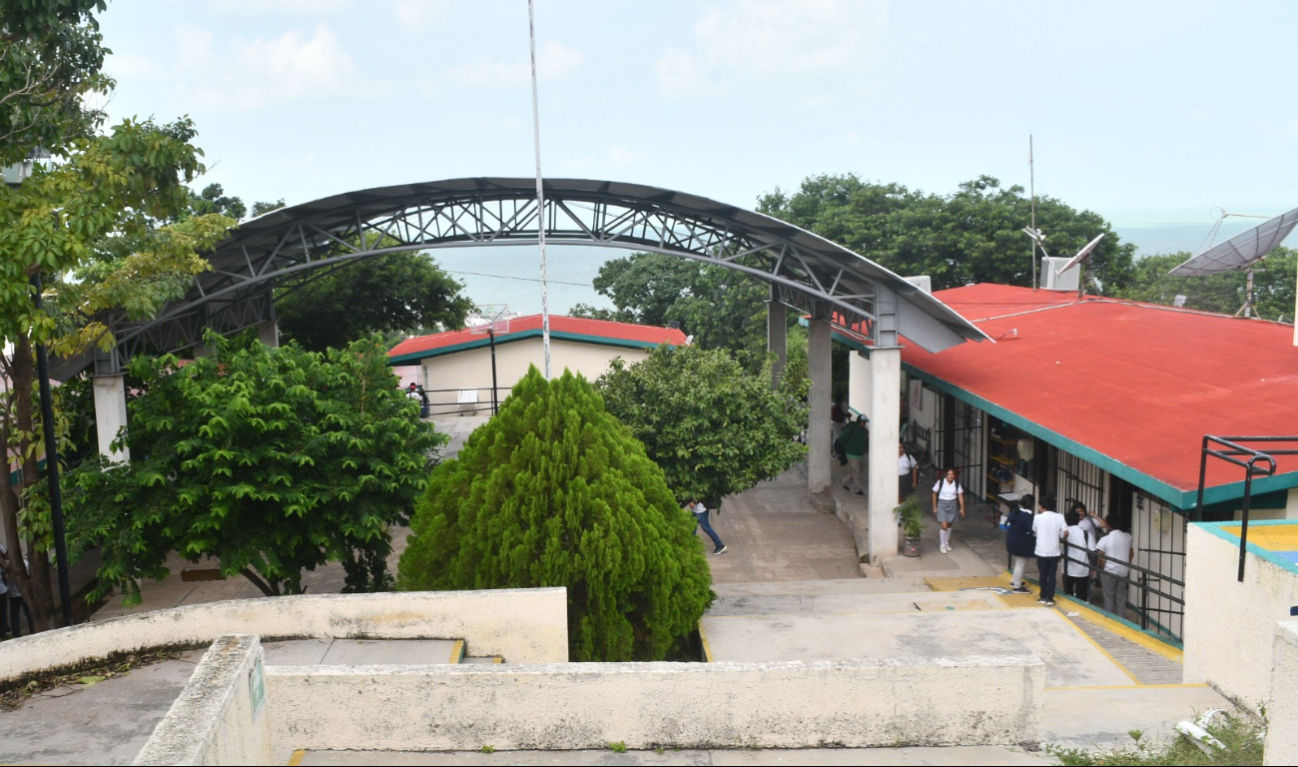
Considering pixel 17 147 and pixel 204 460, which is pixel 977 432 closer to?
pixel 204 460

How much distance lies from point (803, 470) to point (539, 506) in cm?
1488

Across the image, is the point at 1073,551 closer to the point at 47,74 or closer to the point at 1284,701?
the point at 1284,701

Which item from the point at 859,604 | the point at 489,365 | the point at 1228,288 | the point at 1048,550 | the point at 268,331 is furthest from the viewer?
the point at 1228,288

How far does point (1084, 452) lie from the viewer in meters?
12.5

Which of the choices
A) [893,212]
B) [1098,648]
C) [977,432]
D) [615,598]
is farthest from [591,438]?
[893,212]

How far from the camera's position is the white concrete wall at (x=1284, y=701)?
553 cm

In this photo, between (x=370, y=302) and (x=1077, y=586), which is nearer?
(x=1077, y=586)

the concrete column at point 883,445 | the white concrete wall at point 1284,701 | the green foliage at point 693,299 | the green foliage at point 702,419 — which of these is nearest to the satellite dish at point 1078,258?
the concrete column at point 883,445

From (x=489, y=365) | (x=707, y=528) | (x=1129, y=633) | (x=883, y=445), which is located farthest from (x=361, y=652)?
(x=489, y=365)

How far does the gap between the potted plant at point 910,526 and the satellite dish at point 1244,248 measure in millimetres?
7300

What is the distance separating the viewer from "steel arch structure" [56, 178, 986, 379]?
1662 centimetres

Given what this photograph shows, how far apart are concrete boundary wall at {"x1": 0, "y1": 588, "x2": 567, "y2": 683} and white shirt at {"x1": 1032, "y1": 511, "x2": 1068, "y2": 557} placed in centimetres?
645

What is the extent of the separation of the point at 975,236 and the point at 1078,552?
2555cm

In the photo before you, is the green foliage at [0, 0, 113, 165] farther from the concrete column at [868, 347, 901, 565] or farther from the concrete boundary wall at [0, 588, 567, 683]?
the concrete column at [868, 347, 901, 565]
